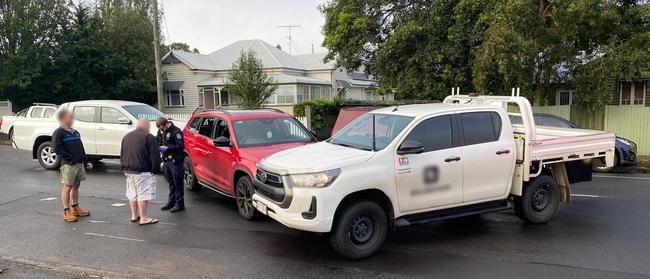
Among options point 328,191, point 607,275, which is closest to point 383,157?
point 328,191

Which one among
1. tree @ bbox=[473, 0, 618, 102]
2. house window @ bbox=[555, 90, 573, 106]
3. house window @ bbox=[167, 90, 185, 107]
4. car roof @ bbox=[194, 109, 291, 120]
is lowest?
car roof @ bbox=[194, 109, 291, 120]

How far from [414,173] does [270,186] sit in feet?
5.87

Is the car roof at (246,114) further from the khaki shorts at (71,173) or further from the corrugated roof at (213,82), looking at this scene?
the corrugated roof at (213,82)

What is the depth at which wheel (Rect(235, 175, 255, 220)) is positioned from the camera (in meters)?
7.46

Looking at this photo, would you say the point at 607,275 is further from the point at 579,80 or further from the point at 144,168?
the point at 579,80

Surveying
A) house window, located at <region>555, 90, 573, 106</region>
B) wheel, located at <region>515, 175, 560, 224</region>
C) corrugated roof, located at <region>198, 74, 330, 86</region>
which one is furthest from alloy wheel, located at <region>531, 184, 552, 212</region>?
corrugated roof, located at <region>198, 74, 330, 86</region>

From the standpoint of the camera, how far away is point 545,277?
518 centimetres

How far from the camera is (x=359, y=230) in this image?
19.1 feet

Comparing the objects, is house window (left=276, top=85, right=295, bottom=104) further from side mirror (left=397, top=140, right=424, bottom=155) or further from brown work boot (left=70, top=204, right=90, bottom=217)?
side mirror (left=397, top=140, right=424, bottom=155)

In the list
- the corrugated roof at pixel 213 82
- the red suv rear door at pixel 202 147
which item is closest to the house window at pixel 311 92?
the corrugated roof at pixel 213 82

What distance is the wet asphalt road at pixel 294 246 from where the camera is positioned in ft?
17.9

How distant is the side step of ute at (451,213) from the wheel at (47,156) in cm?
1094

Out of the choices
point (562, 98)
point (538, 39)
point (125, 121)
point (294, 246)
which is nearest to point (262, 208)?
point (294, 246)

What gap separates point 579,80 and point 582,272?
13052 millimetres
